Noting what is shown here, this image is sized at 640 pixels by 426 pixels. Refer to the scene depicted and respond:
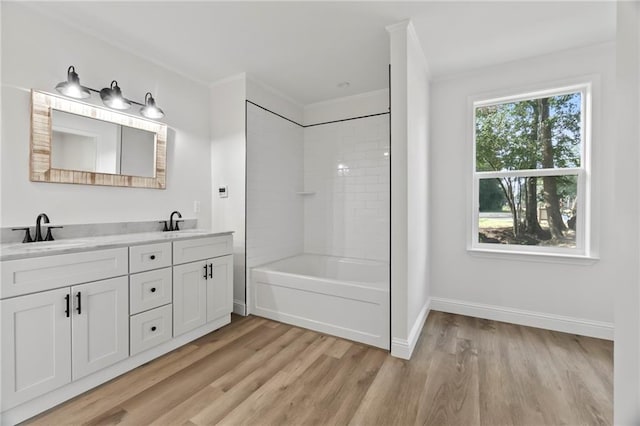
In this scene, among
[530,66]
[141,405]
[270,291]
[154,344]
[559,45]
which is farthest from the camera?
[270,291]

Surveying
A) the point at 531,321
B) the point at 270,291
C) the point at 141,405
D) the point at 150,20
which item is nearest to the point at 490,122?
the point at 531,321

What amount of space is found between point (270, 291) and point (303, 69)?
7.67 ft

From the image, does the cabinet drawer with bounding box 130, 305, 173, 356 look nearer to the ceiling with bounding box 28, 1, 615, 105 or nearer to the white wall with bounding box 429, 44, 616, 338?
the ceiling with bounding box 28, 1, 615, 105

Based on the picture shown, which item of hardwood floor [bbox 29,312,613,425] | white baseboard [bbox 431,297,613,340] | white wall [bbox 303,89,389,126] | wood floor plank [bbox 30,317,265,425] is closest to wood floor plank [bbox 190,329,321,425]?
hardwood floor [bbox 29,312,613,425]

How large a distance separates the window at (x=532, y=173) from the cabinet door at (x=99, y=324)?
322 centimetres

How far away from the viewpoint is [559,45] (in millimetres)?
2486

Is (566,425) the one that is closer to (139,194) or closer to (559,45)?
(559,45)

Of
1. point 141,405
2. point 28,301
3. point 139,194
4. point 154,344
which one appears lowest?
point 141,405

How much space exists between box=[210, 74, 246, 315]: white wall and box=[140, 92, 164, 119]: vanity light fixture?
0.68 meters

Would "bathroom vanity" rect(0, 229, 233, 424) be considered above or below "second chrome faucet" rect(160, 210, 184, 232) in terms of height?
below

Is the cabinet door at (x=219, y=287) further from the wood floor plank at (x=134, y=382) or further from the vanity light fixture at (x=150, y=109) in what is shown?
the vanity light fixture at (x=150, y=109)

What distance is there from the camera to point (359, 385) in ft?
6.02

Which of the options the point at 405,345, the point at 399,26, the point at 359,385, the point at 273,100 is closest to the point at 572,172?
the point at 399,26

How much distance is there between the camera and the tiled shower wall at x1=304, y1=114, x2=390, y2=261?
3.49 meters
